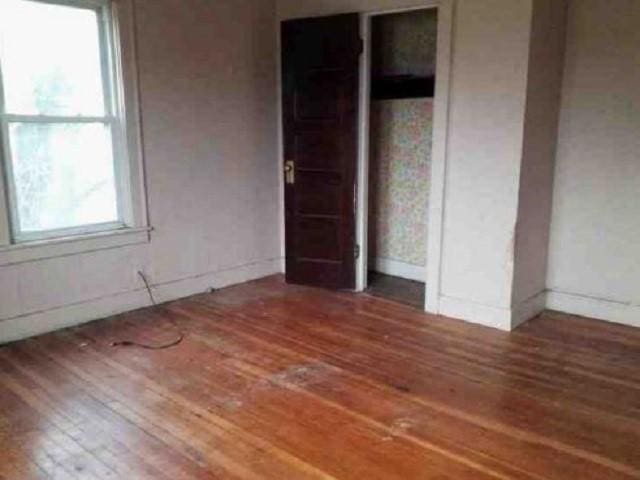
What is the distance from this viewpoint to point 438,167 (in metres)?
3.95

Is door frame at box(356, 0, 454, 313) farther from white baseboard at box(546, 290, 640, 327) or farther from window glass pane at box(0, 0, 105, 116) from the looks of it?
window glass pane at box(0, 0, 105, 116)

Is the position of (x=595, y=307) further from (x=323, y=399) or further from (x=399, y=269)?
(x=323, y=399)

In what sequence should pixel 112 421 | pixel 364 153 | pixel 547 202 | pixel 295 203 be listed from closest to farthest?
pixel 112 421 → pixel 547 202 → pixel 364 153 → pixel 295 203

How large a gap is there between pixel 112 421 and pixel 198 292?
202 centimetres

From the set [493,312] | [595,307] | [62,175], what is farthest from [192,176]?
[595,307]

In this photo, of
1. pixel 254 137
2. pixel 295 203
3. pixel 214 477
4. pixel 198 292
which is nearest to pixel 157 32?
pixel 254 137

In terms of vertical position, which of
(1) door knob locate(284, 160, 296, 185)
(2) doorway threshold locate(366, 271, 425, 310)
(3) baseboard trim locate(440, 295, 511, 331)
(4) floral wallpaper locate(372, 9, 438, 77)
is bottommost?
(2) doorway threshold locate(366, 271, 425, 310)

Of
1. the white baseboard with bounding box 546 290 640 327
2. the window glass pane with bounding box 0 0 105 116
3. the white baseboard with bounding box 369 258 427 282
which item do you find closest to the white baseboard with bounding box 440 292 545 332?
the white baseboard with bounding box 546 290 640 327

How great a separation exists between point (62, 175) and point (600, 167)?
145 inches

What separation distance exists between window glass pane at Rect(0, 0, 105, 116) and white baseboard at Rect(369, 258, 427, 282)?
8.85 feet

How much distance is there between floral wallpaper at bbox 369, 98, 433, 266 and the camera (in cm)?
481

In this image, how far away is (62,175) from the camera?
3.76 meters

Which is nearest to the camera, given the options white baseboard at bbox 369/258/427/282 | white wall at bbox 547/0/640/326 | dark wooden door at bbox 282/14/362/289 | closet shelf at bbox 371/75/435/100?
white wall at bbox 547/0/640/326

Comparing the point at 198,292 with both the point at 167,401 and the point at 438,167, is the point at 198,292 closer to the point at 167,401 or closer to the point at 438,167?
the point at 167,401
